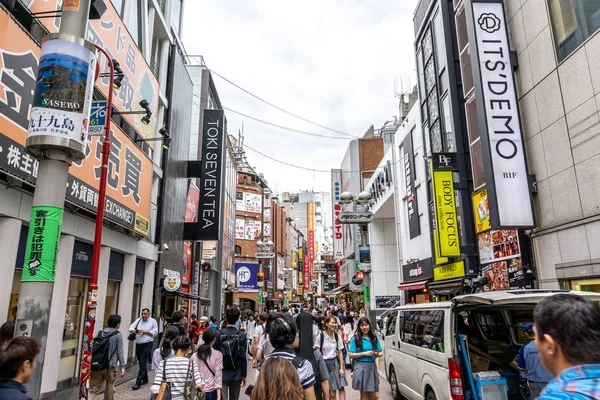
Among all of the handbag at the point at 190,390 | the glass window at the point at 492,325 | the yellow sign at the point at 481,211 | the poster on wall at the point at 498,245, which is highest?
the yellow sign at the point at 481,211

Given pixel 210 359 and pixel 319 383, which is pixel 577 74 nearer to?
pixel 319 383

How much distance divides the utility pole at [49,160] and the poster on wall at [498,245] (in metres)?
11.5

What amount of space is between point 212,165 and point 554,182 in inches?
664

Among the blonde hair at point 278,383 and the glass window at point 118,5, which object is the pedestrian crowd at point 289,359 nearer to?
the blonde hair at point 278,383

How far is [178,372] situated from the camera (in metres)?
4.93

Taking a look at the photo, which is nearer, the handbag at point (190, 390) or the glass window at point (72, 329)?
the handbag at point (190, 390)

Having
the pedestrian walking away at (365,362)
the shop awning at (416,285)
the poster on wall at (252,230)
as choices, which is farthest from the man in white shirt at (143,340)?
the poster on wall at (252,230)

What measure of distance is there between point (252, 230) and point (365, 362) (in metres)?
50.3

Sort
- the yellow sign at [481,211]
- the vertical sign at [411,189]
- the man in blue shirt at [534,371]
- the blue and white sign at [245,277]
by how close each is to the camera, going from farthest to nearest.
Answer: the blue and white sign at [245,277] < the vertical sign at [411,189] < the yellow sign at [481,211] < the man in blue shirt at [534,371]

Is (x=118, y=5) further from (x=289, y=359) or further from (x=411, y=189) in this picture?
(x=411, y=189)

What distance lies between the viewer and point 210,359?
18.4 ft

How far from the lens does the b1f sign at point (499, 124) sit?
10.8 m

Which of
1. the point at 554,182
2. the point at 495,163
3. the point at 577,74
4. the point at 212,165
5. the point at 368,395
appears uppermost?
the point at 212,165

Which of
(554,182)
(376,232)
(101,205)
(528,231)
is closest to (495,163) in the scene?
(554,182)
